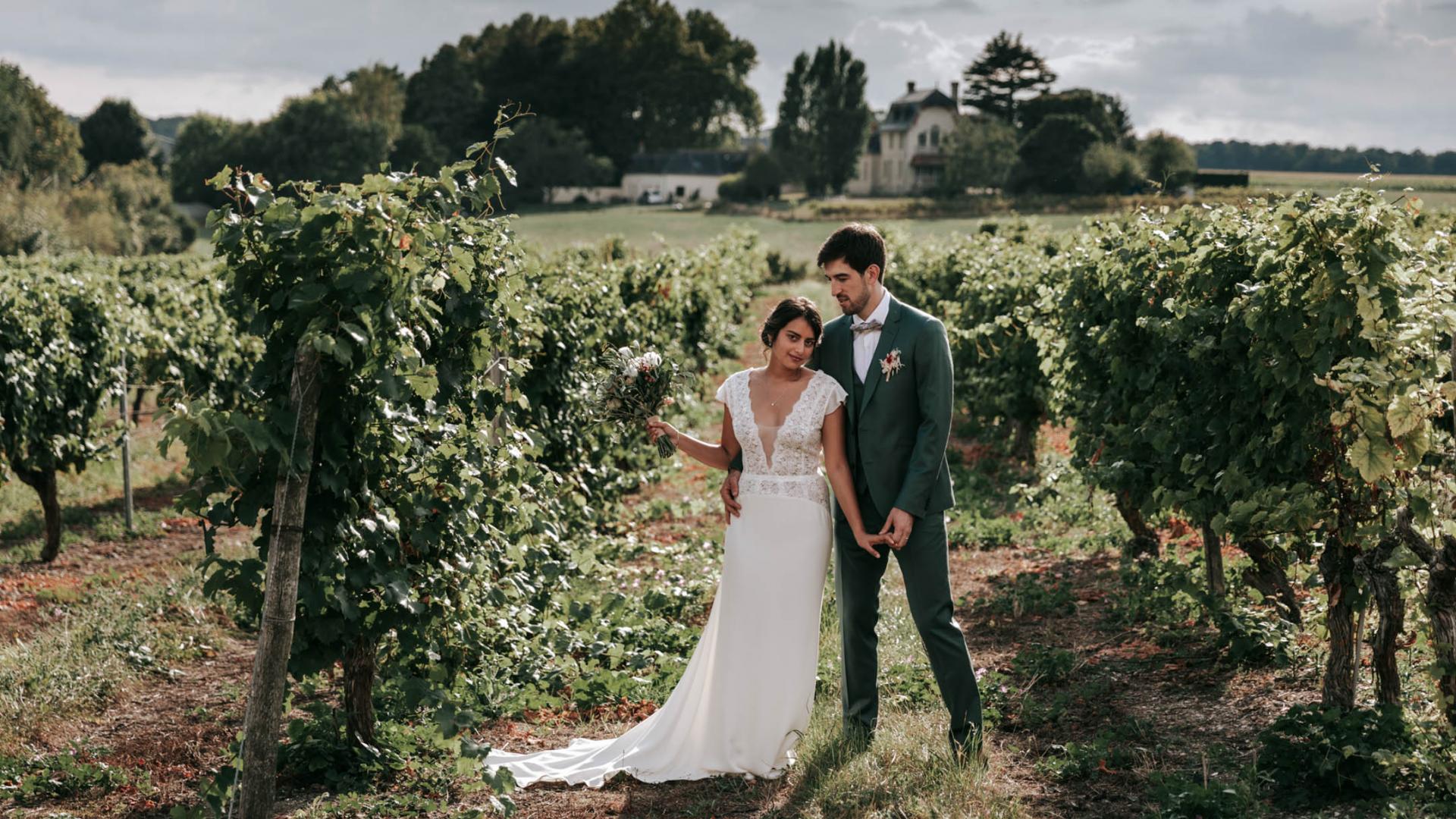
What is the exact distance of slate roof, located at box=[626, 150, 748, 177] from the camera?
289ft

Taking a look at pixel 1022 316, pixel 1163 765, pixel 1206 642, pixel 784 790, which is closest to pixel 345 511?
pixel 784 790

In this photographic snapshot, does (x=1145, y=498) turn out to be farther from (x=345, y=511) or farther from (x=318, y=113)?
(x=318, y=113)

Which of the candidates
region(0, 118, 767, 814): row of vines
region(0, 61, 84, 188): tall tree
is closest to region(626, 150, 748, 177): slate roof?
region(0, 61, 84, 188): tall tree

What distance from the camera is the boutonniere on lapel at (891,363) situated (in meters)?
4.88

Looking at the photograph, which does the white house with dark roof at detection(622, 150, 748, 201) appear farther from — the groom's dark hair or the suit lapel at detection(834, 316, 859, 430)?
the groom's dark hair

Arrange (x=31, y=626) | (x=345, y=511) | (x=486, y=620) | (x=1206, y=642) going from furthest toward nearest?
1. (x=31, y=626)
2. (x=1206, y=642)
3. (x=486, y=620)
4. (x=345, y=511)

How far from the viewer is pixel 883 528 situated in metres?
4.86

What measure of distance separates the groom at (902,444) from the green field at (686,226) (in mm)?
39437

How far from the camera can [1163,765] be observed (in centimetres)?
479

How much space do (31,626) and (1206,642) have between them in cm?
759

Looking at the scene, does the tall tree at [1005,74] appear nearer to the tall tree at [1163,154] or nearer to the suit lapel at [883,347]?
the tall tree at [1163,154]

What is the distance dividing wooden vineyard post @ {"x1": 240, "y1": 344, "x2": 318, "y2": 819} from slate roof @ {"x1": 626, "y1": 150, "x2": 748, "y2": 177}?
8510 centimetres

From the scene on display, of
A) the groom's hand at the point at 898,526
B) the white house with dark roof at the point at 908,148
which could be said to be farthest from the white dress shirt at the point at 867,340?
the white house with dark roof at the point at 908,148

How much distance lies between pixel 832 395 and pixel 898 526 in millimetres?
655
